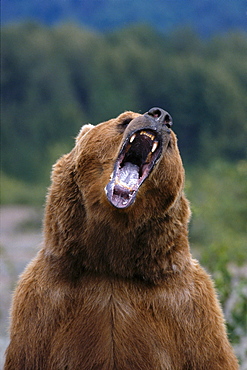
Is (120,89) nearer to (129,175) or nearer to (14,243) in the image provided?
(14,243)

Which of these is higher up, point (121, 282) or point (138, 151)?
point (138, 151)

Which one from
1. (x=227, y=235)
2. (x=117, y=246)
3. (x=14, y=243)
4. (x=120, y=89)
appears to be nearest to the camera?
(x=117, y=246)

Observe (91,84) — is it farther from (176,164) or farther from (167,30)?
(176,164)

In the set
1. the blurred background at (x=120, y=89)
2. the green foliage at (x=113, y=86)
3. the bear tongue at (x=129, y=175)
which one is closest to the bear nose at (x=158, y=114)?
the bear tongue at (x=129, y=175)

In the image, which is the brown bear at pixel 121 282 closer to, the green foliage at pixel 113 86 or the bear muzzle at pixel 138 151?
the bear muzzle at pixel 138 151

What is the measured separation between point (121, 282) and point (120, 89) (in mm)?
18211

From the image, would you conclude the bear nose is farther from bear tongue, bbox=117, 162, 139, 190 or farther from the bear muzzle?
bear tongue, bbox=117, 162, 139, 190

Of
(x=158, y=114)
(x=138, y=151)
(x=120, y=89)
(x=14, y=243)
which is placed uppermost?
(x=120, y=89)

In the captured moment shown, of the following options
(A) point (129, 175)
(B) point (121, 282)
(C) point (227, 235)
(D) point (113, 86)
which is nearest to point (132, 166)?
(A) point (129, 175)

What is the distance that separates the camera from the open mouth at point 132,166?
4020mm

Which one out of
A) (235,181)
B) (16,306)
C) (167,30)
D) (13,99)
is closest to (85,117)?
(13,99)

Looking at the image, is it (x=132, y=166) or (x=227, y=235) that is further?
(x=227, y=235)

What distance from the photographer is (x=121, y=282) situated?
4230 mm

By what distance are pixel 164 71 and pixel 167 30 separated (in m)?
1.79
